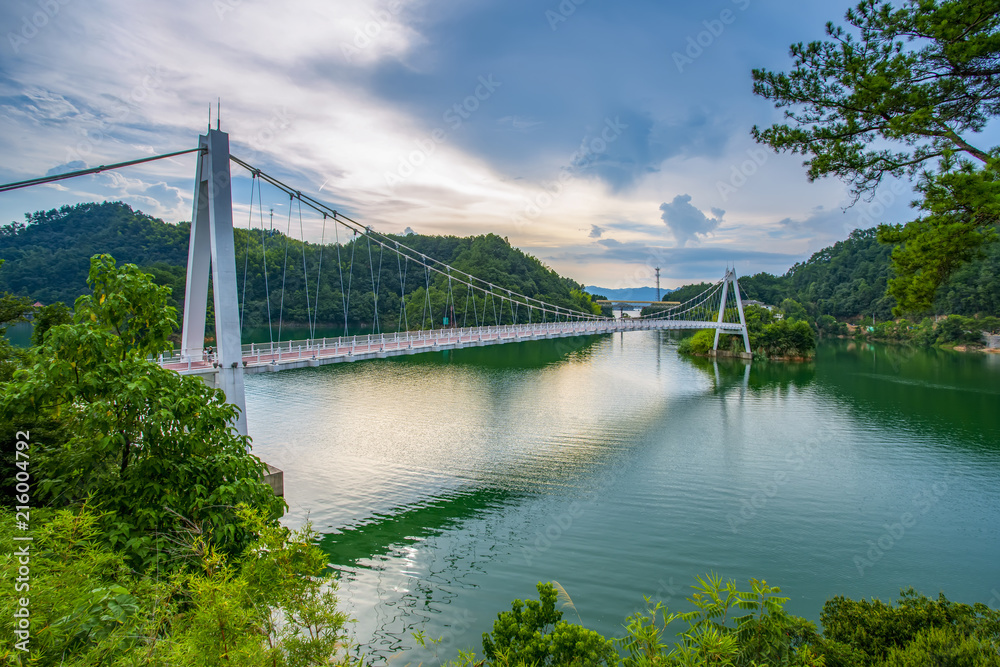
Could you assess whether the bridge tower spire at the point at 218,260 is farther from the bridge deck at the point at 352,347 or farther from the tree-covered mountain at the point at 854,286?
the tree-covered mountain at the point at 854,286

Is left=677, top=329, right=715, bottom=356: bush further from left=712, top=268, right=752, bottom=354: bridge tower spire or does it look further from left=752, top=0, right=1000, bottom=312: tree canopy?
left=752, top=0, right=1000, bottom=312: tree canopy

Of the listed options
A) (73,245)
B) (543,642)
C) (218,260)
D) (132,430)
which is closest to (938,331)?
(543,642)

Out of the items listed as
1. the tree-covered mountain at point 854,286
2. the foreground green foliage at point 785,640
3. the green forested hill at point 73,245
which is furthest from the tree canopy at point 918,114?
the tree-covered mountain at point 854,286

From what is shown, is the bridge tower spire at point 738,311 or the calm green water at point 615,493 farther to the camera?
the bridge tower spire at point 738,311

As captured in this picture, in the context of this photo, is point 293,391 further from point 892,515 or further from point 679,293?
point 679,293

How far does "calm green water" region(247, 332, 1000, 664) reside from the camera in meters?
5.70

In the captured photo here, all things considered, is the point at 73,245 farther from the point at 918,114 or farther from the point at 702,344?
the point at 702,344

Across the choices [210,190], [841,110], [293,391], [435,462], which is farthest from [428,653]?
[293,391]

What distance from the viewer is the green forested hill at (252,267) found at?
61.8 feet

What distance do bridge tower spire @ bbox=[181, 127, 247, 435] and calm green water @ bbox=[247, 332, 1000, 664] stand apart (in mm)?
2278

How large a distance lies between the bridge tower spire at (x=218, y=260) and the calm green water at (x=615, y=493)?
2.28 meters

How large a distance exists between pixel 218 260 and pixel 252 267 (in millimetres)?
19318

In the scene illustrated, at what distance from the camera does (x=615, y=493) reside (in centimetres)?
835

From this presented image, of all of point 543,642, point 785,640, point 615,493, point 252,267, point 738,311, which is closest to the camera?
point 543,642
